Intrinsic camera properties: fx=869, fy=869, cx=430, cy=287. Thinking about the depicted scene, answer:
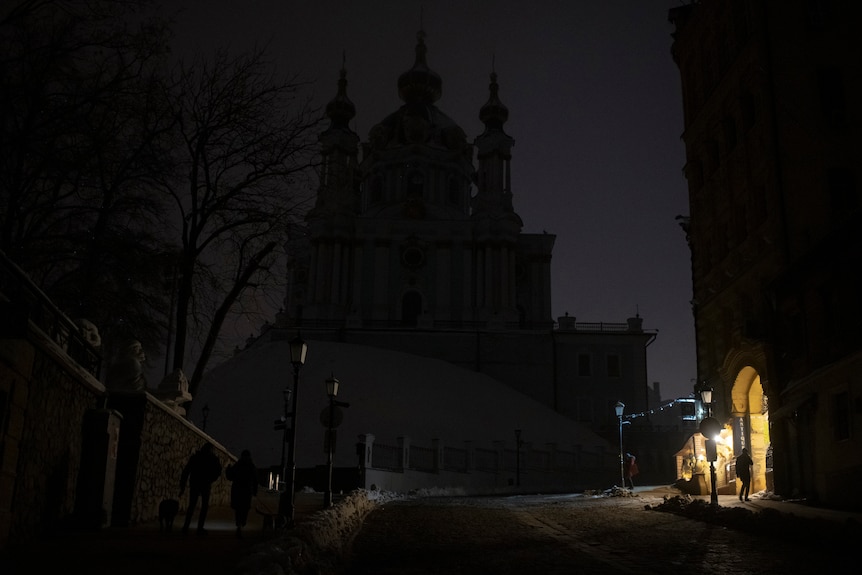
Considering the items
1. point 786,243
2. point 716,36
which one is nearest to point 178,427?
point 786,243

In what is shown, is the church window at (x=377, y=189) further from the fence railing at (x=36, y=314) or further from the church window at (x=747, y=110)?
the fence railing at (x=36, y=314)

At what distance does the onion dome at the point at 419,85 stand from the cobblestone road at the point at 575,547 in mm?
66325

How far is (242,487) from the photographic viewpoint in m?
13.2

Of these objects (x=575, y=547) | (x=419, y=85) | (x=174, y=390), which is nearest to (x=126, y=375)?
(x=174, y=390)

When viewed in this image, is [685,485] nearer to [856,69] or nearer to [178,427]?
[856,69]

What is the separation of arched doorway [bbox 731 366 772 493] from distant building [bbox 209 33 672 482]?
30.3 meters

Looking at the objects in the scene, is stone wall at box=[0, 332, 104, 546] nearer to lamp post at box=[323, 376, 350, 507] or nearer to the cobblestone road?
the cobblestone road

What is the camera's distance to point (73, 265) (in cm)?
1747

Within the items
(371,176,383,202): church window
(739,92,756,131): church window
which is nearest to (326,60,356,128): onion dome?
(371,176,383,202): church window

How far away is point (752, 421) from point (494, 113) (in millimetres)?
53371

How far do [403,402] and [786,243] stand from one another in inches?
1113

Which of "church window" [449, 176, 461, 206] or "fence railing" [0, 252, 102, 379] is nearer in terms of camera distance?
"fence railing" [0, 252, 102, 379]

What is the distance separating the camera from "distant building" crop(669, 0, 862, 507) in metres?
Answer: 19.9

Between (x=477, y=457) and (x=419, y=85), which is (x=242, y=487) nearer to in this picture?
(x=477, y=457)
